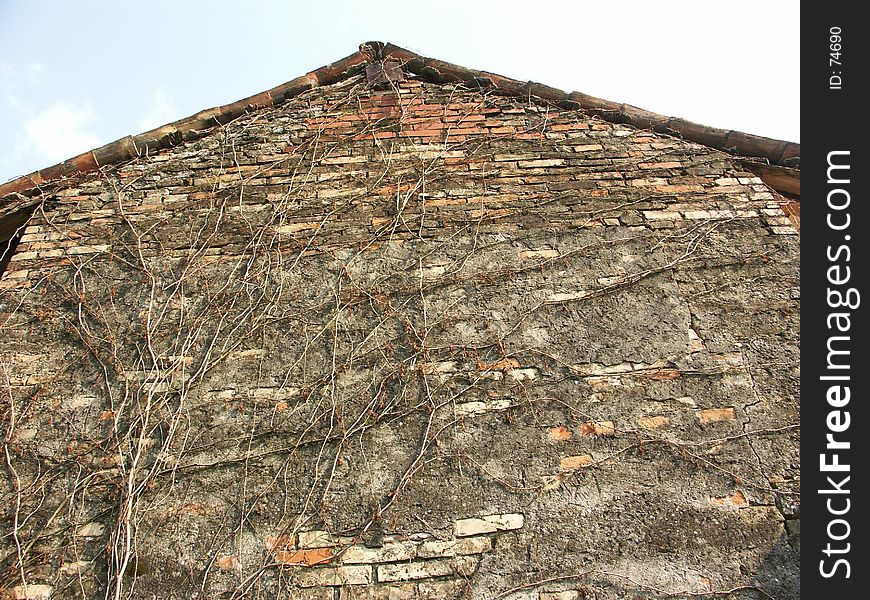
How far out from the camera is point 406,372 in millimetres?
3346

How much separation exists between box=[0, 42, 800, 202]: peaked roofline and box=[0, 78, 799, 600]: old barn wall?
13 centimetres

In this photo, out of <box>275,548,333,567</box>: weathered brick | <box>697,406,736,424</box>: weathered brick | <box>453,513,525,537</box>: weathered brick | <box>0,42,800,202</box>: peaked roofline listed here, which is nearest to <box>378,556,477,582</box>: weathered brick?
<box>453,513,525,537</box>: weathered brick

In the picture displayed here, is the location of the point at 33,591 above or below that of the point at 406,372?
below

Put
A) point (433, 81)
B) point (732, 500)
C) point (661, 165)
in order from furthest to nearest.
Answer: point (433, 81)
point (661, 165)
point (732, 500)

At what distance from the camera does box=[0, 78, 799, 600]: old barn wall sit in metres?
2.81

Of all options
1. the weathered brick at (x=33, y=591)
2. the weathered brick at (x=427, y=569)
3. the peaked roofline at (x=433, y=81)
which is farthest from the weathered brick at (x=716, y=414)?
the weathered brick at (x=33, y=591)

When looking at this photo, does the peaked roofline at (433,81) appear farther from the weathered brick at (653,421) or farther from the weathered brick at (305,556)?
the weathered brick at (305,556)

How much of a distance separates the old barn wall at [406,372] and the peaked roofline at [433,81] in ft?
0.42

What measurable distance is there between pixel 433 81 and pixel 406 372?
9.03ft

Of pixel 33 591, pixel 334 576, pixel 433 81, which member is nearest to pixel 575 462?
pixel 334 576

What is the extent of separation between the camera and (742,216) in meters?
3.98

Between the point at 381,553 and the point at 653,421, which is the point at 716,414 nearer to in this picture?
the point at 653,421

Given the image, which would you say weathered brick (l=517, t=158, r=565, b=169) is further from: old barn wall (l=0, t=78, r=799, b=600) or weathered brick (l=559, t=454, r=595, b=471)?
weathered brick (l=559, t=454, r=595, b=471)
